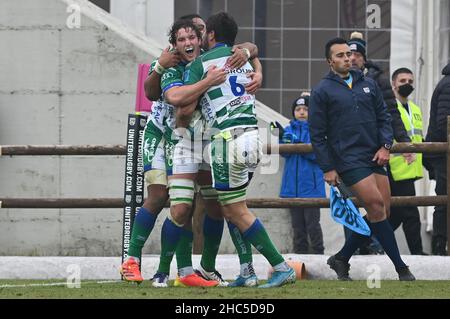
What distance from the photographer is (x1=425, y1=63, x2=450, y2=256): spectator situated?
13930mm

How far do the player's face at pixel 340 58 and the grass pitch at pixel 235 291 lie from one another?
5.40ft

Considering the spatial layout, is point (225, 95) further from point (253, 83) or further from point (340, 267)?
point (340, 267)

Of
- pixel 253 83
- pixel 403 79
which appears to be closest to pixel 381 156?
pixel 253 83

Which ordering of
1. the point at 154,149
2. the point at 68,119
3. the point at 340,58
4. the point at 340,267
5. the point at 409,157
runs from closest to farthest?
the point at 154,149, the point at 340,58, the point at 340,267, the point at 409,157, the point at 68,119

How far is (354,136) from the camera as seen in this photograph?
441 inches

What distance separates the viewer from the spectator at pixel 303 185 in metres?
14.4

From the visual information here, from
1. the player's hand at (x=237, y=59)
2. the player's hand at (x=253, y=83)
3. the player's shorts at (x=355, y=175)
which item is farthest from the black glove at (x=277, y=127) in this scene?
the player's hand at (x=237, y=59)

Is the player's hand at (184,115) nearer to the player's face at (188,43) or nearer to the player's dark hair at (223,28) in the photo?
the player's face at (188,43)

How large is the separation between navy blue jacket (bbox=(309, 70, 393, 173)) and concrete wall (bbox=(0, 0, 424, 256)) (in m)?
3.49

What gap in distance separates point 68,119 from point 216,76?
5378 millimetres

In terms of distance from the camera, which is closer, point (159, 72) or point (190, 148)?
point (190, 148)

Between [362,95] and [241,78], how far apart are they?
5.06 ft

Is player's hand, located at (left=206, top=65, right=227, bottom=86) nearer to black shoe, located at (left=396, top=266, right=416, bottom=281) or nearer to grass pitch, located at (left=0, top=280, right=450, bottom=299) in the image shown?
grass pitch, located at (left=0, top=280, right=450, bottom=299)
